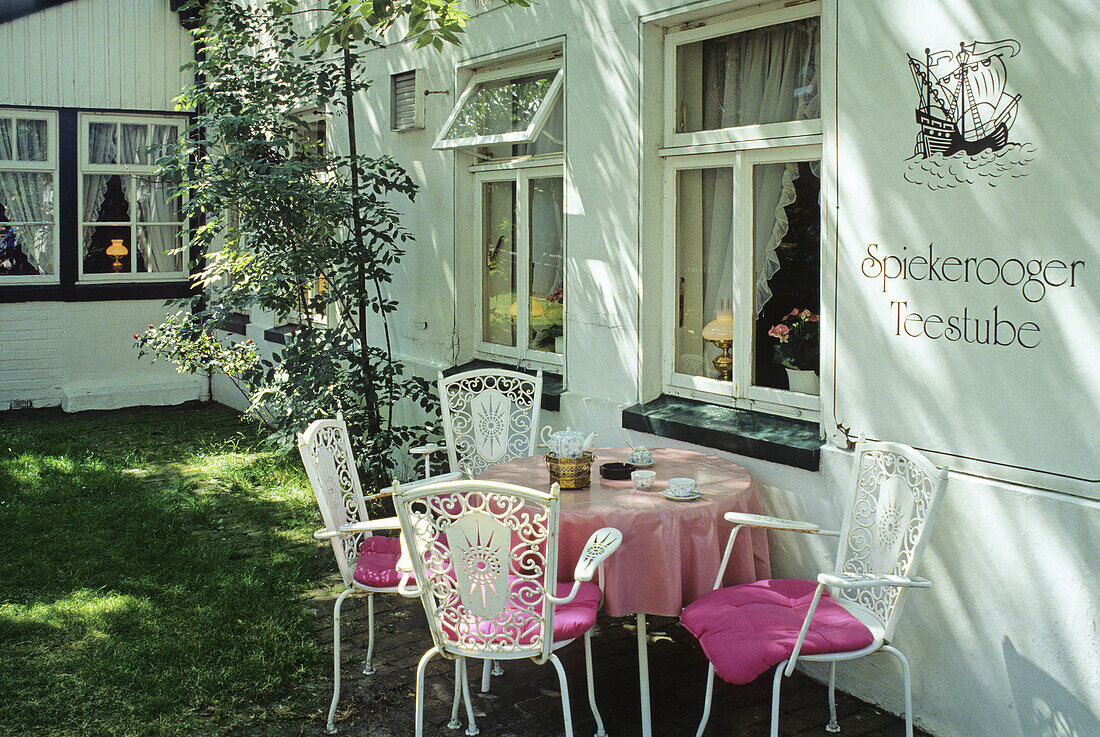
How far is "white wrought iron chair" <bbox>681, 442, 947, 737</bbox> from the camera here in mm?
3355

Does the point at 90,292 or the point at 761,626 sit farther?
the point at 90,292

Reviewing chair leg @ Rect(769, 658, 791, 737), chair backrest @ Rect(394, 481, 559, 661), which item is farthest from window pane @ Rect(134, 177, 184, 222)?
chair leg @ Rect(769, 658, 791, 737)

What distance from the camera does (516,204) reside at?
21.0ft

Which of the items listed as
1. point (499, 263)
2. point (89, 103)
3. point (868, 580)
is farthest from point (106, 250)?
point (868, 580)

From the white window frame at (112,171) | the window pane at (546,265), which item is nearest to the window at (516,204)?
the window pane at (546,265)

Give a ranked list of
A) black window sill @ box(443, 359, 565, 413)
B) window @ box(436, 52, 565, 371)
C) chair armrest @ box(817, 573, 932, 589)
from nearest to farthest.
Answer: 1. chair armrest @ box(817, 573, 932, 589)
2. black window sill @ box(443, 359, 565, 413)
3. window @ box(436, 52, 565, 371)

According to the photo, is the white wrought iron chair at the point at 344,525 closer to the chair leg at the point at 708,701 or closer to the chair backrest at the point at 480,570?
the chair backrest at the point at 480,570

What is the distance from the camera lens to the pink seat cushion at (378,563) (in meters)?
4.07

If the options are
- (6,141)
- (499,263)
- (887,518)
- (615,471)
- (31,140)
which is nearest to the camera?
(887,518)

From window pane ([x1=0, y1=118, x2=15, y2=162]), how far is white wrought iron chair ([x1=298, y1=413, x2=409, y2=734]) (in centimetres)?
801

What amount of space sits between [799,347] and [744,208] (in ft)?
2.21

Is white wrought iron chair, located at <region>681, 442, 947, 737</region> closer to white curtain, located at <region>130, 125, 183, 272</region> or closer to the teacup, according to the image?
the teacup

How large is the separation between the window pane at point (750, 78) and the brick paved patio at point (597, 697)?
2.33 meters

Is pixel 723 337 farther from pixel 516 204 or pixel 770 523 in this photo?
pixel 516 204
